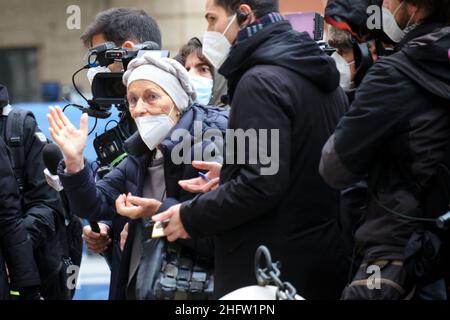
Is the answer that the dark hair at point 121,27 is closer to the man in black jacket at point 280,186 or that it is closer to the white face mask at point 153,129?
the white face mask at point 153,129

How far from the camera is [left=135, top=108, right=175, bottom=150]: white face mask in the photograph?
4211mm

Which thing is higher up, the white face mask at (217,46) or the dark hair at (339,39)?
the white face mask at (217,46)

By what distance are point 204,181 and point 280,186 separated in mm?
447

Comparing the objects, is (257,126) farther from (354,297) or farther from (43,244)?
(43,244)

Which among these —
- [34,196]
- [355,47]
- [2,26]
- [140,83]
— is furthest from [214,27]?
[2,26]

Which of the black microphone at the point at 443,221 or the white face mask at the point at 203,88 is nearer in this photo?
the black microphone at the point at 443,221

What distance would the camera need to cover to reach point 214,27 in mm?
4039

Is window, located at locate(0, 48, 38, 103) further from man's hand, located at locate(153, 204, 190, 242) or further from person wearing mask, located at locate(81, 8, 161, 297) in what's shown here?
man's hand, located at locate(153, 204, 190, 242)

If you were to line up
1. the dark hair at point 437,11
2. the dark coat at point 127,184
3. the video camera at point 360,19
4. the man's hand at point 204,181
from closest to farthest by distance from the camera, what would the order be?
1. the dark hair at point 437,11
2. the man's hand at point 204,181
3. the video camera at point 360,19
4. the dark coat at point 127,184

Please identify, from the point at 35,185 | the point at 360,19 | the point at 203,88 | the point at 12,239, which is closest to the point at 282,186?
the point at 360,19

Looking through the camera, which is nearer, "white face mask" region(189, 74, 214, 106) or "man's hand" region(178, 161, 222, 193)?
"man's hand" region(178, 161, 222, 193)

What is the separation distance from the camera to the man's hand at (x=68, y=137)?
13.6 feet

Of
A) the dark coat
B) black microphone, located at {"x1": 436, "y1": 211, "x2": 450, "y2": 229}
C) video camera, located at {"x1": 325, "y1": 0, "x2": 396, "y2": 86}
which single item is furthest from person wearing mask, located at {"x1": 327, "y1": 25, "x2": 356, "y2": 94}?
black microphone, located at {"x1": 436, "y1": 211, "x2": 450, "y2": 229}

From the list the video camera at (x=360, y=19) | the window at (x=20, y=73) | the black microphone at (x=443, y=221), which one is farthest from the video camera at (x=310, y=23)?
the window at (x=20, y=73)
